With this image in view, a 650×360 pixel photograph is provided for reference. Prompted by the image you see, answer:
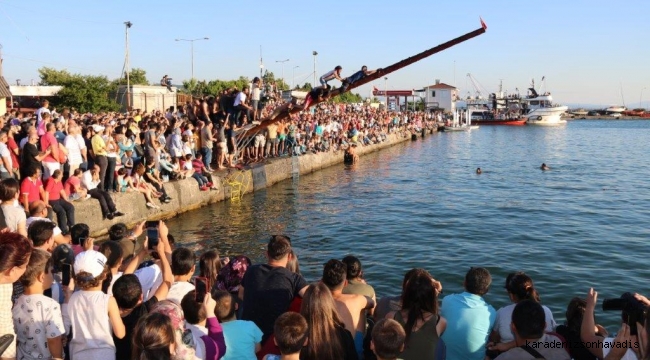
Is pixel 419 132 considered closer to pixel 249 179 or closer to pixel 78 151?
pixel 249 179

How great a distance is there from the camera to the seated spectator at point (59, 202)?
39.8ft

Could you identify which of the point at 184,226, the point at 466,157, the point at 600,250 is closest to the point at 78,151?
the point at 184,226

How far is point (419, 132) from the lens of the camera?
218 feet

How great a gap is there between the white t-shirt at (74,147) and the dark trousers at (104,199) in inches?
33.8

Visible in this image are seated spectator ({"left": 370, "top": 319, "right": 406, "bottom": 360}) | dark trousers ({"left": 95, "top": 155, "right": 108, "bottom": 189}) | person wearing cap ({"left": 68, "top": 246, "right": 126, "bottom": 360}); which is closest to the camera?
seated spectator ({"left": 370, "top": 319, "right": 406, "bottom": 360})

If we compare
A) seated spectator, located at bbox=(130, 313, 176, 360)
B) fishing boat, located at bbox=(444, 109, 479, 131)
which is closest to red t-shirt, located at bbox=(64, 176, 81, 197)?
seated spectator, located at bbox=(130, 313, 176, 360)

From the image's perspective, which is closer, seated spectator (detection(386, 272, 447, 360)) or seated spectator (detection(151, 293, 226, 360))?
seated spectator (detection(151, 293, 226, 360))

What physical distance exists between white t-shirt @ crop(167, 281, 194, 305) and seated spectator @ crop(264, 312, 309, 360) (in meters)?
1.60

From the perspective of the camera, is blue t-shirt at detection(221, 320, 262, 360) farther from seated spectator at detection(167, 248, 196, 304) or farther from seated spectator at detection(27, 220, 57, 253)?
seated spectator at detection(27, 220, 57, 253)

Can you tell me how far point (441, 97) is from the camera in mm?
104688

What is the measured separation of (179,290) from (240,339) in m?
0.99

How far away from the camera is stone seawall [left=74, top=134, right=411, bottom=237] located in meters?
14.4

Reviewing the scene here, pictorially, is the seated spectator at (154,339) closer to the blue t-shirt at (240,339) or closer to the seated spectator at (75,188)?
the blue t-shirt at (240,339)

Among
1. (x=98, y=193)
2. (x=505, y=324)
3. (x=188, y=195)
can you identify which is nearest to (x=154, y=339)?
(x=505, y=324)
